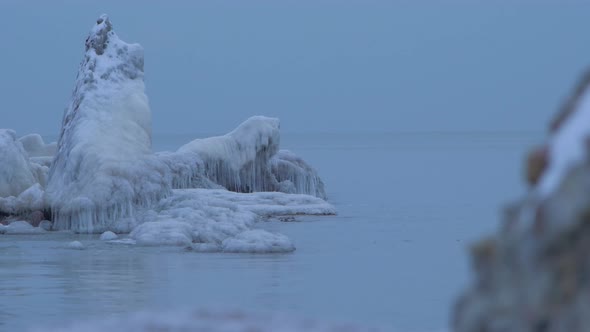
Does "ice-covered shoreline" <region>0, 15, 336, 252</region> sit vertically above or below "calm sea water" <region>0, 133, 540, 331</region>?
above

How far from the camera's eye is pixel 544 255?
376cm

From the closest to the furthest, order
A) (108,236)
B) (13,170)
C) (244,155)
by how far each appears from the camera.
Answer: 1. (108,236)
2. (13,170)
3. (244,155)

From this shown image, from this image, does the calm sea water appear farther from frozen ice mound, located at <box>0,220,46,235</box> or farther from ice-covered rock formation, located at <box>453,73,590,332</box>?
→ ice-covered rock formation, located at <box>453,73,590,332</box>

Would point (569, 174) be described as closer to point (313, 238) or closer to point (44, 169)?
point (313, 238)

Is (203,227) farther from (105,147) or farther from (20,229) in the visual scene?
(20,229)

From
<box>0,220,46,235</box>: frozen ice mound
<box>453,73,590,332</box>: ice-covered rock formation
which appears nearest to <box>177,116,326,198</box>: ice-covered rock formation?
<box>0,220,46,235</box>: frozen ice mound

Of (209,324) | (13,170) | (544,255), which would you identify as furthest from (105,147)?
(544,255)

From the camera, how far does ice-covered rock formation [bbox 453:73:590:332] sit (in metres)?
3.66

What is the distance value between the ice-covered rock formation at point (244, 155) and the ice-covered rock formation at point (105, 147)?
5.19 meters

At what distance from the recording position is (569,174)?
3.71 m

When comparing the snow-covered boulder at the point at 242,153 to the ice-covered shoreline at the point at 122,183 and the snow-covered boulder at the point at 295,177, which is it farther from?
the snow-covered boulder at the point at 295,177

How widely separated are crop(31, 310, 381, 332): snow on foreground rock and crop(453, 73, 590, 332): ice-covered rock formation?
1.18 meters

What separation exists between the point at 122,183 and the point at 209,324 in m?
19.3

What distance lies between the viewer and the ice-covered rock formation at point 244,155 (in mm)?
33094
